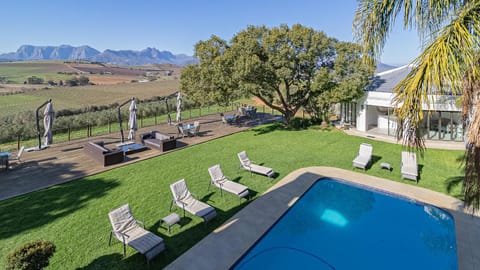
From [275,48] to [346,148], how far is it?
28.4ft

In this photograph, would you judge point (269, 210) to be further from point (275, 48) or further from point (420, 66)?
point (275, 48)

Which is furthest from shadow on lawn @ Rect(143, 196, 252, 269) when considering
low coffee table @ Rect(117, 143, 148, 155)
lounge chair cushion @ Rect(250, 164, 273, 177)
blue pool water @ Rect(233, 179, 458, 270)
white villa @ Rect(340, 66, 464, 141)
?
white villa @ Rect(340, 66, 464, 141)

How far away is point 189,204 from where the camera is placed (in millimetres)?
8336

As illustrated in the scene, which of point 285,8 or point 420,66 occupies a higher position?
point 285,8

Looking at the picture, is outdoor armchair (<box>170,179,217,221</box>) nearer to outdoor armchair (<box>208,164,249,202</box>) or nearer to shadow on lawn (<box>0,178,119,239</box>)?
outdoor armchair (<box>208,164,249,202</box>)

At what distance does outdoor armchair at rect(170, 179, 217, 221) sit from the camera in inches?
307

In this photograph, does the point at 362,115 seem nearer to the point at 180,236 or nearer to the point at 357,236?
the point at 357,236

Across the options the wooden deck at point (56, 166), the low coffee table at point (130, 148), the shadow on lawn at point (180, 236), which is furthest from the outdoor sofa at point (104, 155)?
the shadow on lawn at point (180, 236)

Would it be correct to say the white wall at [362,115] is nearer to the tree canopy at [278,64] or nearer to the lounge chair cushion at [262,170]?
the tree canopy at [278,64]

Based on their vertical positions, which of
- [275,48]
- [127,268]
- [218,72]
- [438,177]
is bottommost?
[127,268]

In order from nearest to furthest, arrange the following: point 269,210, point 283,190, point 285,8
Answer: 1. point 269,210
2. point 283,190
3. point 285,8

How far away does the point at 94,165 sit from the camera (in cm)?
1280

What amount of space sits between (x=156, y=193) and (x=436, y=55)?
951 centimetres

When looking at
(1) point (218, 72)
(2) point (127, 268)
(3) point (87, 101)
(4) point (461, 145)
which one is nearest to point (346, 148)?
(4) point (461, 145)
